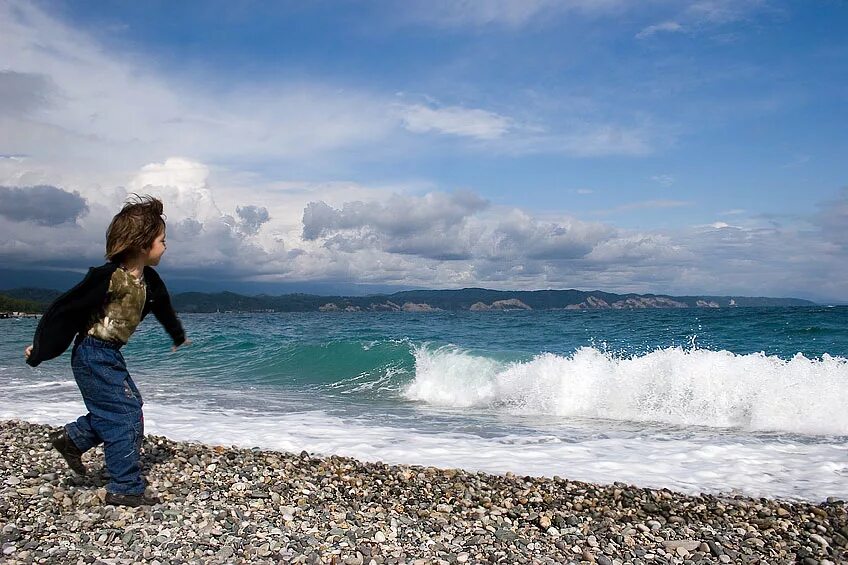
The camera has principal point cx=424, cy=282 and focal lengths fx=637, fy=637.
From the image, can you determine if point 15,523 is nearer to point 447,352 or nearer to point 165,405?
point 165,405

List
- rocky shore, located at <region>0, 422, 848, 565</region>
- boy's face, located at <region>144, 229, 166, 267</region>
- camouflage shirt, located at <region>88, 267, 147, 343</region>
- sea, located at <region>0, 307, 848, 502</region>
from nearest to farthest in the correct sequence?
rocky shore, located at <region>0, 422, 848, 565</region> < camouflage shirt, located at <region>88, 267, 147, 343</region> < boy's face, located at <region>144, 229, 166, 267</region> < sea, located at <region>0, 307, 848, 502</region>

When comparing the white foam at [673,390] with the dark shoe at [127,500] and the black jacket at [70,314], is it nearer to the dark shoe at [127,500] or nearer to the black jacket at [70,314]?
the dark shoe at [127,500]

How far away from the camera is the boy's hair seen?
4.76 meters

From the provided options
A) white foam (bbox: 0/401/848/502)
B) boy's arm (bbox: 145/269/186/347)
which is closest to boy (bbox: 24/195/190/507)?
boy's arm (bbox: 145/269/186/347)

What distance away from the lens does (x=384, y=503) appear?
5211mm

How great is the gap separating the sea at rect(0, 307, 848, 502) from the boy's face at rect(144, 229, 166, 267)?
10.5 ft

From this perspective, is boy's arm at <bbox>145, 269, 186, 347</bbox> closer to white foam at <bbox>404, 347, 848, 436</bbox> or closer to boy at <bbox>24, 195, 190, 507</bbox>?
boy at <bbox>24, 195, 190, 507</bbox>

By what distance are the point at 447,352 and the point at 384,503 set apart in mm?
14096

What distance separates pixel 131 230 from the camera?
4773mm

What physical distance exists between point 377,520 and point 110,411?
7.22 feet

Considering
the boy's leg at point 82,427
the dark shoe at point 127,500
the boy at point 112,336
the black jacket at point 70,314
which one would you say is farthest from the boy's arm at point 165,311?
the dark shoe at point 127,500

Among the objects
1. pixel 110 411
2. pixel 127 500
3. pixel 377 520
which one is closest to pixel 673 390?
pixel 377 520

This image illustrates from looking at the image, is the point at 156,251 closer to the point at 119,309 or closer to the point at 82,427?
the point at 119,309

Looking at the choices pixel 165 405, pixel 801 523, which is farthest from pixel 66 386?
pixel 801 523
